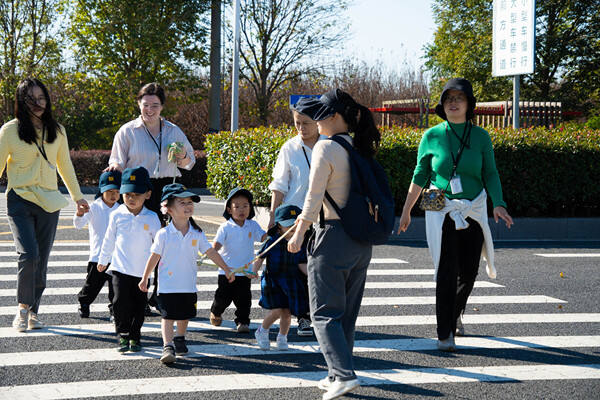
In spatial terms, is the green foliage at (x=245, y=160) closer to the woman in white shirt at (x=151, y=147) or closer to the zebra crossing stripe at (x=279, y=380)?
the woman in white shirt at (x=151, y=147)

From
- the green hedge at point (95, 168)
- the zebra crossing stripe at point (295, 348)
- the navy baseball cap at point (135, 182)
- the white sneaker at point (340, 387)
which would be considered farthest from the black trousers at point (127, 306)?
the green hedge at point (95, 168)

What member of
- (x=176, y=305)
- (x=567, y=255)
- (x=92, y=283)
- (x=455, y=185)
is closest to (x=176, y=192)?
(x=176, y=305)

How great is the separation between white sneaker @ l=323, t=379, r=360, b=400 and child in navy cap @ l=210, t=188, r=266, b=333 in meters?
1.81

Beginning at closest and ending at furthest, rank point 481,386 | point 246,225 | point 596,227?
point 481,386 → point 246,225 → point 596,227

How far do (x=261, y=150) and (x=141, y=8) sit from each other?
13.1 meters

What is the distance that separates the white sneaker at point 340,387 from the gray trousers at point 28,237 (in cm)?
291

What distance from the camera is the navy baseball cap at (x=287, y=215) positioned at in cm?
549

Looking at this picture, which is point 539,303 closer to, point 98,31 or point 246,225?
point 246,225

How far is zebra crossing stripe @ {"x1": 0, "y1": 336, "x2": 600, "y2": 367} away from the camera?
5180 millimetres

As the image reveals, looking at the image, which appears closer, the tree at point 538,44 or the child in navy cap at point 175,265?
the child in navy cap at point 175,265

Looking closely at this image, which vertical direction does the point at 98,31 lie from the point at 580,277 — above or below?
above

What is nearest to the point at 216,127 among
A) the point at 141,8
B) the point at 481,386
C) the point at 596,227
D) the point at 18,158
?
the point at 141,8

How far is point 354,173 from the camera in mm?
4250

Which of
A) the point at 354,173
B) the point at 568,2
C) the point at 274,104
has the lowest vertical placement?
the point at 354,173
